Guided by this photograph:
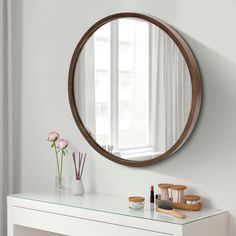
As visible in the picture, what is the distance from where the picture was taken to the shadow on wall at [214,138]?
2682 mm

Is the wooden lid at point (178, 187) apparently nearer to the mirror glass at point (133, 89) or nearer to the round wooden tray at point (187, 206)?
the round wooden tray at point (187, 206)

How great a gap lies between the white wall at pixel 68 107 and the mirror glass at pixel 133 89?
94mm

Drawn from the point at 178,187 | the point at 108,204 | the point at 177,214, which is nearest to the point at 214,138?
the point at 178,187

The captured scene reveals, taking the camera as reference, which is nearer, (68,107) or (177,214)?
(177,214)

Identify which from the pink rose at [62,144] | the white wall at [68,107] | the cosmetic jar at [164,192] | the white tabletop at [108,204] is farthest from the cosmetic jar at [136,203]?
the pink rose at [62,144]

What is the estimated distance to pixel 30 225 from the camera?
307 centimetres

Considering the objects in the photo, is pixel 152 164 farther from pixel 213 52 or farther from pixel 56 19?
pixel 56 19

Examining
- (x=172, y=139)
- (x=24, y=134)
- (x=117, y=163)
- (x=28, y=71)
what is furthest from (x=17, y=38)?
(x=172, y=139)

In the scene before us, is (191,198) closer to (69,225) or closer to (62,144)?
(69,225)

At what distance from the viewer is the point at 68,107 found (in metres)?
3.38

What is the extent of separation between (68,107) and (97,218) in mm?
884

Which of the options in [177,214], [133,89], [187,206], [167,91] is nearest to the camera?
[177,214]

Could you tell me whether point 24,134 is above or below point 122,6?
below

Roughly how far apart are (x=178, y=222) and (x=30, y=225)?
0.99 metres
